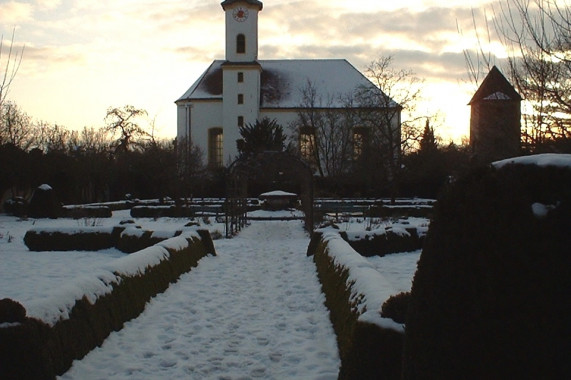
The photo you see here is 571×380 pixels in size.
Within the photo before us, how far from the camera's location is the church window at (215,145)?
Answer: 47969 mm

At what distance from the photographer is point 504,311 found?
7.23 feet

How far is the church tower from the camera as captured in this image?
4634 centimetres

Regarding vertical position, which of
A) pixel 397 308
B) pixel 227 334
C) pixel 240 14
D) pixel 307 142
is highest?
pixel 240 14

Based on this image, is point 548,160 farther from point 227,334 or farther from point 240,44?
point 240,44

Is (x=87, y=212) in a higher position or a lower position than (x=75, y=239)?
higher

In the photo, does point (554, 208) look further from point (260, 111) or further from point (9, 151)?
point (260, 111)

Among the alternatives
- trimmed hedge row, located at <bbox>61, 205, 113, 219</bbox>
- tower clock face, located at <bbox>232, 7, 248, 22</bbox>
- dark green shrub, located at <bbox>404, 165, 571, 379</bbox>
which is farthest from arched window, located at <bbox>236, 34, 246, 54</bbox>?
dark green shrub, located at <bbox>404, 165, 571, 379</bbox>

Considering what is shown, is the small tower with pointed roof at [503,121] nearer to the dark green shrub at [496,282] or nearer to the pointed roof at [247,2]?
the dark green shrub at [496,282]

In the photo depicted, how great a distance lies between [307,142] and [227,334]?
A: 39642mm

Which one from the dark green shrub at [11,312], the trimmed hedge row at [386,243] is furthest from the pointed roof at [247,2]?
the dark green shrub at [11,312]

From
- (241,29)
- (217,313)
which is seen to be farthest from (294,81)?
(217,313)

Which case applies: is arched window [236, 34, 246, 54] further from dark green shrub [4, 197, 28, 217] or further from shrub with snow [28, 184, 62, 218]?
shrub with snow [28, 184, 62, 218]

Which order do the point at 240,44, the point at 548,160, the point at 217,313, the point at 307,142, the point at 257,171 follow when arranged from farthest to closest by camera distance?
the point at 240,44 < the point at 307,142 < the point at 257,171 < the point at 217,313 < the point at 548,160

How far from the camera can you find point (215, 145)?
4828 cm
